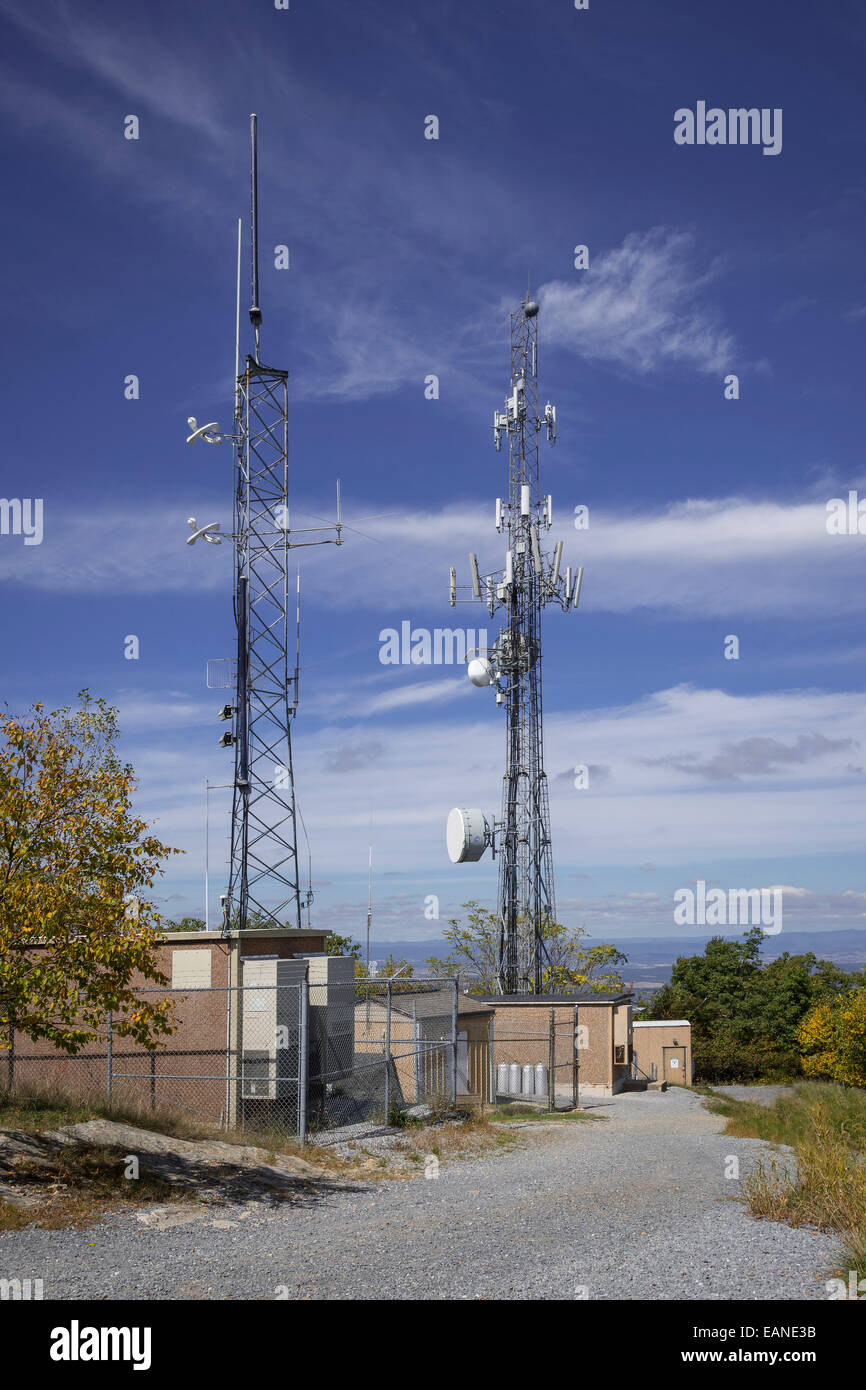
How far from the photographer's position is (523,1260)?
9.04 metres

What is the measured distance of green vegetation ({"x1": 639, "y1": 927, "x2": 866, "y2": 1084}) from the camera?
171 ft

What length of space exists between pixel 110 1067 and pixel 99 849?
5.33m

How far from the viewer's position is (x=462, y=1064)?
23266 mm

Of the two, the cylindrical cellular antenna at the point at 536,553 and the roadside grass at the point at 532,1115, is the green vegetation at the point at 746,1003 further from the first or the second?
the roadside grass at the point at 532,1115

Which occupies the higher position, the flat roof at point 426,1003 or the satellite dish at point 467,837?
the satellite dish at point 467,837

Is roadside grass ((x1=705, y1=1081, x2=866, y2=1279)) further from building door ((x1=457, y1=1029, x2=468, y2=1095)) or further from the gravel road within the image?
building door ((x1=457, y1=1029, x2=468, y2=1095))

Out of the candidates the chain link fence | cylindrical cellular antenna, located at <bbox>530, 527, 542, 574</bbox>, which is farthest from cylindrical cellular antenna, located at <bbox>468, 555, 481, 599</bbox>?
the chain link fence

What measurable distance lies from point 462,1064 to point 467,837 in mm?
9232

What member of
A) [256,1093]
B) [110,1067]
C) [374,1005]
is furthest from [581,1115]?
[110,1067]

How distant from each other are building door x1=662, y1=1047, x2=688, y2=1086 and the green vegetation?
259 inches

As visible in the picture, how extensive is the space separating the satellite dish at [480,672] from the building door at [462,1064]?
1540 centimetres

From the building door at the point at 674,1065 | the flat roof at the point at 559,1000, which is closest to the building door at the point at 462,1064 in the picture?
the flat roof at the point at 559,1000

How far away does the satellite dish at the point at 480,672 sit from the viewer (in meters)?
36.9
